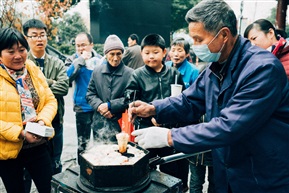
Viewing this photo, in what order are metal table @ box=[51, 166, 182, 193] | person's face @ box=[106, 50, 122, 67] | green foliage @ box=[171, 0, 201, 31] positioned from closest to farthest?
metal table @ box=[51, 166, 182, 193], person's face @ box=[106, 50, 122, 67], green foliage @ box=[171, 0, 201, 31]

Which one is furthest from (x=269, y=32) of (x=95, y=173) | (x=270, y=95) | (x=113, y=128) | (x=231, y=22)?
(x=95, y=173)

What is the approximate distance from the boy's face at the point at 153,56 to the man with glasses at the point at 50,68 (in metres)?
1.24

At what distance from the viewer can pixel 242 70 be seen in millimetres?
2047

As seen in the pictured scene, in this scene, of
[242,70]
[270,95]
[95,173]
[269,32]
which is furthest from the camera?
[269,32]

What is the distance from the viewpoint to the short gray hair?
2.06m

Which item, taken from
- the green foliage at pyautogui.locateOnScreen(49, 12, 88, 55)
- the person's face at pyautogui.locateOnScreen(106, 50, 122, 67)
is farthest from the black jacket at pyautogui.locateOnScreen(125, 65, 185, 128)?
the green foliage at pyautogui.locateOnScreen(49, 12, 88, 55)

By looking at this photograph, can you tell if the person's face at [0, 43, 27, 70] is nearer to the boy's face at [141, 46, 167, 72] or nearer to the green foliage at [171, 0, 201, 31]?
the boy's face at [141, 46, 167, 72]

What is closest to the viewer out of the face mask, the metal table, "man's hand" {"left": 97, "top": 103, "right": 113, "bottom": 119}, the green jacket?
the face mask

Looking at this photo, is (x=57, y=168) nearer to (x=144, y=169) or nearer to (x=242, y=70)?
(x=144, y=169)

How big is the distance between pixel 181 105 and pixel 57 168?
2.36 m

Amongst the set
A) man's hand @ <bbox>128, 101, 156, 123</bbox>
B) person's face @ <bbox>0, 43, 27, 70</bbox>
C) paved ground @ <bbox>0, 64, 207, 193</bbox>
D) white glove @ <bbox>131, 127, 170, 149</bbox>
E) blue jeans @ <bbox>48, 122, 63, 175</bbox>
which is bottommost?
paved ground @ <bbox>0, 64, 207, 193</bbox>

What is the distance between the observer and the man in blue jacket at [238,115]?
6.19 ft

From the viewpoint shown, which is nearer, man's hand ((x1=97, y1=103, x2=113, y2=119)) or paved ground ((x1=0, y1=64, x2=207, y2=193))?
man's hand ((x1=97, y1=103, x2=113, y2=119))

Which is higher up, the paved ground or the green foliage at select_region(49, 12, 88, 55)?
the green foliage at select_region(49, 12, 88, 55)
